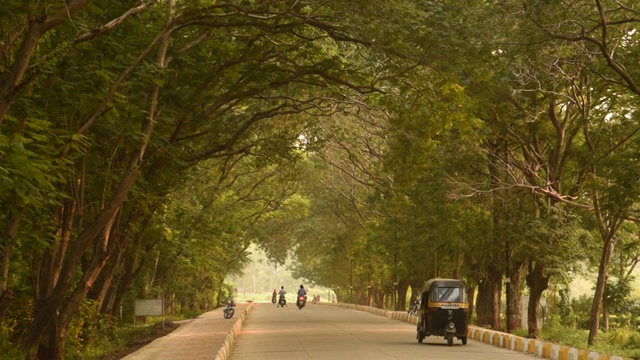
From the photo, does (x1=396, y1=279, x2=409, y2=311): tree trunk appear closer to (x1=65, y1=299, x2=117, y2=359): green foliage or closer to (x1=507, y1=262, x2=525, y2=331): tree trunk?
(x1=507, y1=262, x2=525, y2=331): tree trunk

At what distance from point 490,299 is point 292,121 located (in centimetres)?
1364

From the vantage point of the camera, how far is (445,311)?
2806 cm

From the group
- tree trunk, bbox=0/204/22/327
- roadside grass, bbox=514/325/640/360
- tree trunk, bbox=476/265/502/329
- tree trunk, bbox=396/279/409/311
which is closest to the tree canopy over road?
tree trunk, bbox=0/204/22/327

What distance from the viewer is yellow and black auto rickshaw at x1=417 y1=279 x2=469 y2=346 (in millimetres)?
27969

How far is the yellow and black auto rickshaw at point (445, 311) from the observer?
2797 centimetres

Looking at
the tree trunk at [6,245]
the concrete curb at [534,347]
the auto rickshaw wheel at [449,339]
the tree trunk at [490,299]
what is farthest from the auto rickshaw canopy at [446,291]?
the tree trunk at [6,245]

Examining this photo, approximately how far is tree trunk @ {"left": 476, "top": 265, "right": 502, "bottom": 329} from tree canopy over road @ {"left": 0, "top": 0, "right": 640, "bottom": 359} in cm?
18

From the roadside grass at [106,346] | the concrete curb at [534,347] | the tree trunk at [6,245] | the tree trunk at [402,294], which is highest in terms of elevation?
the tree trunk at [402,294]

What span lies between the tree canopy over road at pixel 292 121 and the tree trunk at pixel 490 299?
0.18 metres

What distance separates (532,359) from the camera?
22.8m

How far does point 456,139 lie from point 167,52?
13290 mm

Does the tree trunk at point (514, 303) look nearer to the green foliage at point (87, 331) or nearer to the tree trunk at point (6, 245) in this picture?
the green foliage at point (87, 331)

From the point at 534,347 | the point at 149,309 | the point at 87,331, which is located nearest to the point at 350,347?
the point at 534,347

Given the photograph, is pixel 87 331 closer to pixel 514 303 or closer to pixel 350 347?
pixel 350 347
